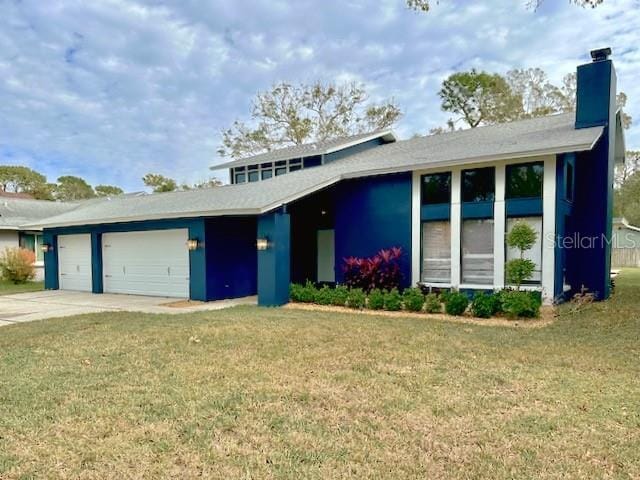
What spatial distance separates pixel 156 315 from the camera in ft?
29.7

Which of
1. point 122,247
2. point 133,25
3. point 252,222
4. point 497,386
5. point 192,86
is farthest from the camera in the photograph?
point 192,86

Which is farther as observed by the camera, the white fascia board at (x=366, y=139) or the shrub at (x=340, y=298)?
the white fascia board at (x=366, y=139)

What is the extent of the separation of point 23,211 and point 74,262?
1052 cm

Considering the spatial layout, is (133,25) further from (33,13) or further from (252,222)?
(252,222)

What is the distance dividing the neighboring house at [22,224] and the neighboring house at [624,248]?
1215 inches

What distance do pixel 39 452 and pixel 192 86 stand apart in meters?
18.4

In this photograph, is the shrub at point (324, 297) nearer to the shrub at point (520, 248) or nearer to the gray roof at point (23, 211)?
the shrub at point (520, 248)

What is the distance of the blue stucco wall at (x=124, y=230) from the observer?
1159 cm

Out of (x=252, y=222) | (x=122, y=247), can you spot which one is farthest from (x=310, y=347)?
(x=122, y=247)

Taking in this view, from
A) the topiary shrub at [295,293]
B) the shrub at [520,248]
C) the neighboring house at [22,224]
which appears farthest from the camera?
the neighboring house at [22,224]

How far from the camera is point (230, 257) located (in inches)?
481

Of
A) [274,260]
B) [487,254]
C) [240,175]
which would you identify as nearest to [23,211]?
[240,175]

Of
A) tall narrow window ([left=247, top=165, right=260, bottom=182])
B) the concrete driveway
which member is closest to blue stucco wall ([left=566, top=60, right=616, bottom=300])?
the concrete driveway

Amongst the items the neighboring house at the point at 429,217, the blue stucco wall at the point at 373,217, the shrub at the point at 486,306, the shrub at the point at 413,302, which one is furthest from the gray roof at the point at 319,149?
the shrub at the point at 486,306
